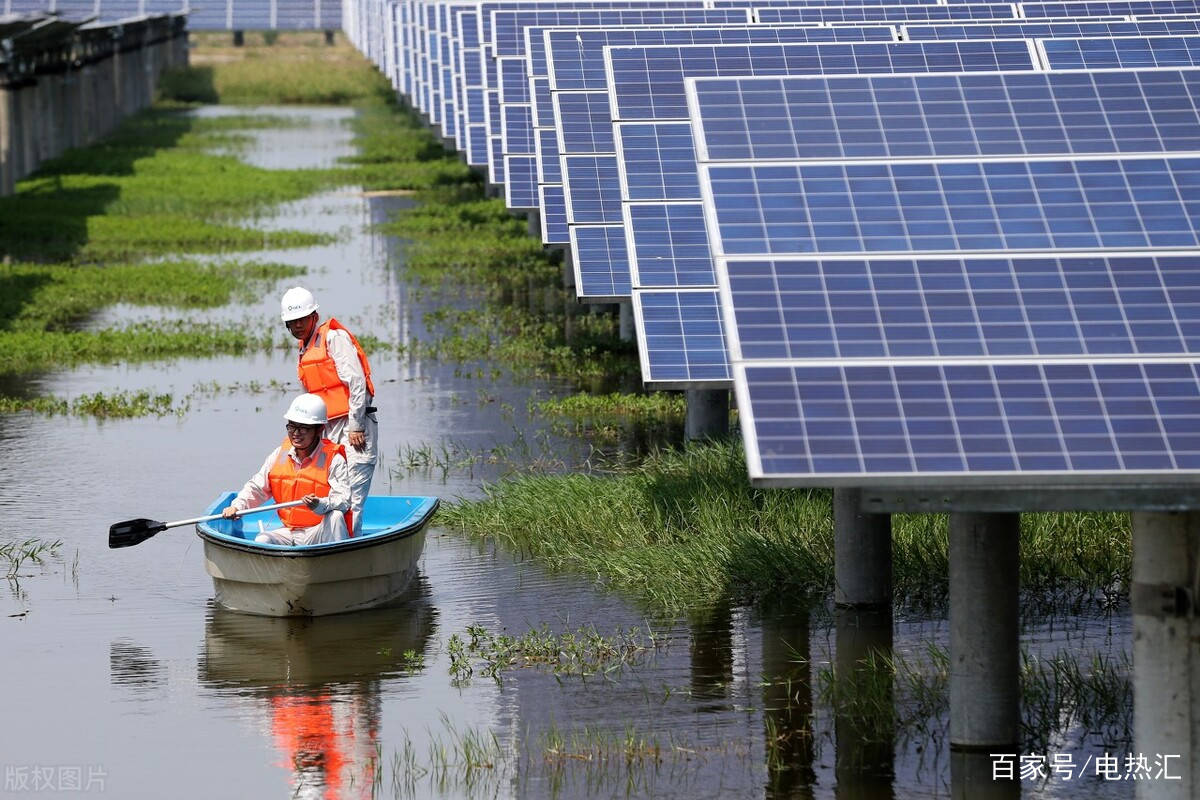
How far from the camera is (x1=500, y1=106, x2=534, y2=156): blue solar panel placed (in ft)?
80.4

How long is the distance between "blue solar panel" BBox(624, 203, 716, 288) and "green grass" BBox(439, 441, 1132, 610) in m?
1.26

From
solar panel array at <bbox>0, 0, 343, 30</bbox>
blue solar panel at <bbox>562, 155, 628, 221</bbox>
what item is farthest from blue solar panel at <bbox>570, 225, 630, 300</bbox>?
solar panel array at <bbox>0, 0, 343, 30</bbox>

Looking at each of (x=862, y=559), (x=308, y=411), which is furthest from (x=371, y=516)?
(x=862, y=559)

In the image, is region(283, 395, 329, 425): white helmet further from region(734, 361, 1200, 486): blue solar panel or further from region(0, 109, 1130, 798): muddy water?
region(734, 361, 1200, 486): blue solar panel

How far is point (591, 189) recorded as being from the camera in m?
17.3

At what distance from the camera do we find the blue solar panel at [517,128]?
80.4ft

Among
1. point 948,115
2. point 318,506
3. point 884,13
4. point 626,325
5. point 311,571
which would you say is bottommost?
point 311,571

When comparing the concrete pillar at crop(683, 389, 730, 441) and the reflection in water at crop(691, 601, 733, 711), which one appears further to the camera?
the concrete pillar at crop(683, 389, 730, 441)

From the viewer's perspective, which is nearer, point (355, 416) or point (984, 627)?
point (984, 627)

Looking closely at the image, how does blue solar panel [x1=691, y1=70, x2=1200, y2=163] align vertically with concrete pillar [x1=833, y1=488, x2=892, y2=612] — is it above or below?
above

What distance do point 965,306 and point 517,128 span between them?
17.1 m

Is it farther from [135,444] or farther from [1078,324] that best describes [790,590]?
[135,444]

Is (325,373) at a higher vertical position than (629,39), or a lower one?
lower

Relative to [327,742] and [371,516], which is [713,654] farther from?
[371,516]
